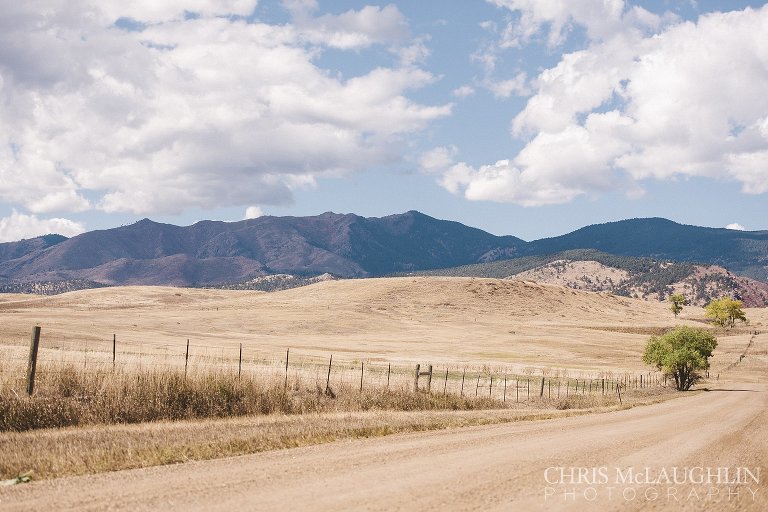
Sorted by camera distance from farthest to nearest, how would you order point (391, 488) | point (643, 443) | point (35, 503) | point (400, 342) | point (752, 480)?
point (400, 342)
point (643, 443)
point (752, 480)
point (391, 488)
point (35, 503)

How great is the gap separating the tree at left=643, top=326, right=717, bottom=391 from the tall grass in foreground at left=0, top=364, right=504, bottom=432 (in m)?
46.3

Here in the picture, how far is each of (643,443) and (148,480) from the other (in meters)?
13.8

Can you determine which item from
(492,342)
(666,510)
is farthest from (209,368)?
(492,342)

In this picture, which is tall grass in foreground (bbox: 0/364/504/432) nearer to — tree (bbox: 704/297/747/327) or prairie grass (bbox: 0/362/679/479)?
prairie grass (bbox: 0/362/679/479)

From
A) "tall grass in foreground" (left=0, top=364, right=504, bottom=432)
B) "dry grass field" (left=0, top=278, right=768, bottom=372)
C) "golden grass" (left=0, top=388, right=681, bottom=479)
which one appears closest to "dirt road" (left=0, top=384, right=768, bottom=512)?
"golden grass" (left=0, top=388, right=681, bottom=479)

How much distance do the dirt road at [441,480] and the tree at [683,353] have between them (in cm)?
4950

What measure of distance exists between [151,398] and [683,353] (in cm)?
5745

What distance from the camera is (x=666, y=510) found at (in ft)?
36.1

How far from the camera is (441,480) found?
12.4m

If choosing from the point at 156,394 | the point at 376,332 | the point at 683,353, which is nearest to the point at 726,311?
the point at 376,332

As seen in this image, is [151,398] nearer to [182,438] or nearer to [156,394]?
[156,394]

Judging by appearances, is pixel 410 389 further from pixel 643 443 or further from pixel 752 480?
pixel 752 480

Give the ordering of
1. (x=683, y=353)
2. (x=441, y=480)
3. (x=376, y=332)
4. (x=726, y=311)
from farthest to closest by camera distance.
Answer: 1. (x=726, y=311)
2. (x=376, y=332)
3. (x=683, y=353)
4. (x=441, y=480)

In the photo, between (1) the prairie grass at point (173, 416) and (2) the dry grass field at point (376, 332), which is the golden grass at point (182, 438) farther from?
(2) the dry grass field at point (376, 332)
